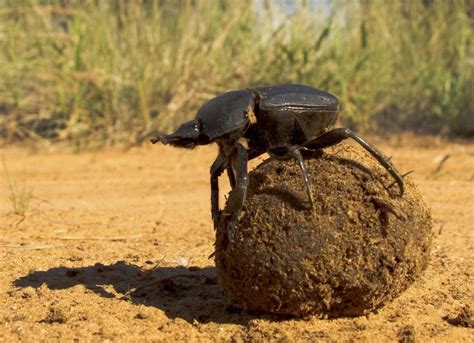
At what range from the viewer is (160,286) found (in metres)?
2.92

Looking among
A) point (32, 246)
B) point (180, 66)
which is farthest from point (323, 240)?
point (180, 66)

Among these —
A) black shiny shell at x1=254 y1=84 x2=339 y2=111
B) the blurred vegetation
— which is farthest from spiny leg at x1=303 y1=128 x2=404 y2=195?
the blurred vegetation

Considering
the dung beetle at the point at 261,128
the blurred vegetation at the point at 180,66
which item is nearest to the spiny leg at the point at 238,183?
the dung beetle at the point at 261,128

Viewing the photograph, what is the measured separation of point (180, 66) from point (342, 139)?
4906 mm

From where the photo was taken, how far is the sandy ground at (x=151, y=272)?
2.45 meters

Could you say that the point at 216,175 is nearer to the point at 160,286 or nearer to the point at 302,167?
the point at 302,167

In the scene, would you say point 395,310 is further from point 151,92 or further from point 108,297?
point 151,92

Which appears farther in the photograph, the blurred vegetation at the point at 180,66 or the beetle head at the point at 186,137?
the blurred vegetation at the point at 180,66

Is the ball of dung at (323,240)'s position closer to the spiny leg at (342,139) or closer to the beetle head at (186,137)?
the spiny leg at (342,139)

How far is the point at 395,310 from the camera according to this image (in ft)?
8.78

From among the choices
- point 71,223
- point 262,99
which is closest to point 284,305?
point 262,99

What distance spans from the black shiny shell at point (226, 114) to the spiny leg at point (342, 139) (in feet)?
0.79

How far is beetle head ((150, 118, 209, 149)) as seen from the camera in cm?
244

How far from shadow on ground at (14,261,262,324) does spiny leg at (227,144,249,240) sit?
371 millimetres
